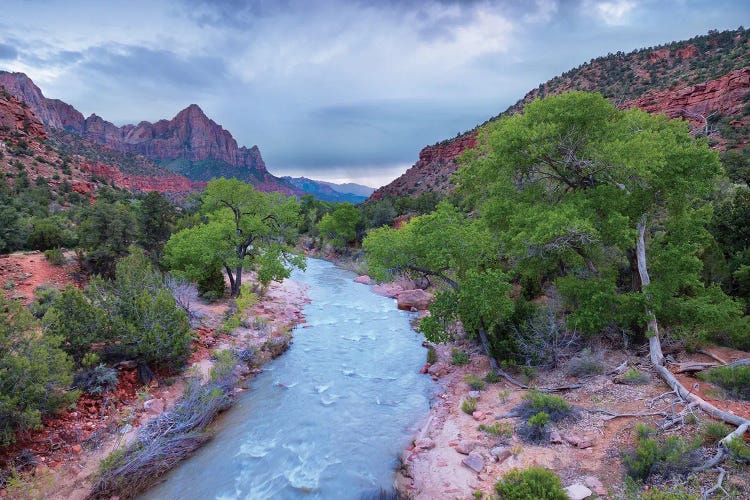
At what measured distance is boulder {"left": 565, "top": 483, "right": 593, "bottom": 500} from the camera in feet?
18.5

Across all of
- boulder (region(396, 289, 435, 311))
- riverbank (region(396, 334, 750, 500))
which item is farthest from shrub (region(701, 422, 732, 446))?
boulder (region(396, 289, 435, 311))

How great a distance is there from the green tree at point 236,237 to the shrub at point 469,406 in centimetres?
1223

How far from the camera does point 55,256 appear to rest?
16.8m

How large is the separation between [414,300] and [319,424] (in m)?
13.7

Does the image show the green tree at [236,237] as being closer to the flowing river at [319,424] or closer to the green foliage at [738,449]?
the flowing river at [319,424]

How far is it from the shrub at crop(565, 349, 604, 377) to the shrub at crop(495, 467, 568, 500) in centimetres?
486

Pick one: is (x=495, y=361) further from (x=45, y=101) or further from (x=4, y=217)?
(x=45, y=101)

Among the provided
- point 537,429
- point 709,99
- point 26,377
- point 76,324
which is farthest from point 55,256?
point 709,99

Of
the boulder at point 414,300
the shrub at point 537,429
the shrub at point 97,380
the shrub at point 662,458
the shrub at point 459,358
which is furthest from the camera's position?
the boulder at point 414,300

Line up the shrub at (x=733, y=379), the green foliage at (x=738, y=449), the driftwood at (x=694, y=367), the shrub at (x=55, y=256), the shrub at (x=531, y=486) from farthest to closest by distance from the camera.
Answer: the shrub at (x=55, y=256) → the driftwood at (x=694, y=367) → the shrub at (x=733, y=379) → the shrub at (x=531, y=486) → the green foliage at (x=738, y=449)

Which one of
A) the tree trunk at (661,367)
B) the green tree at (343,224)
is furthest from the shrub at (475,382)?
the green tree at (343,224)

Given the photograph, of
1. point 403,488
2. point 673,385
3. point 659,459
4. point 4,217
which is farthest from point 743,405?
point 4,217

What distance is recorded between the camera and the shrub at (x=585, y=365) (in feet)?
32.6

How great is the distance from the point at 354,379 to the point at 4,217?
18.8 m
